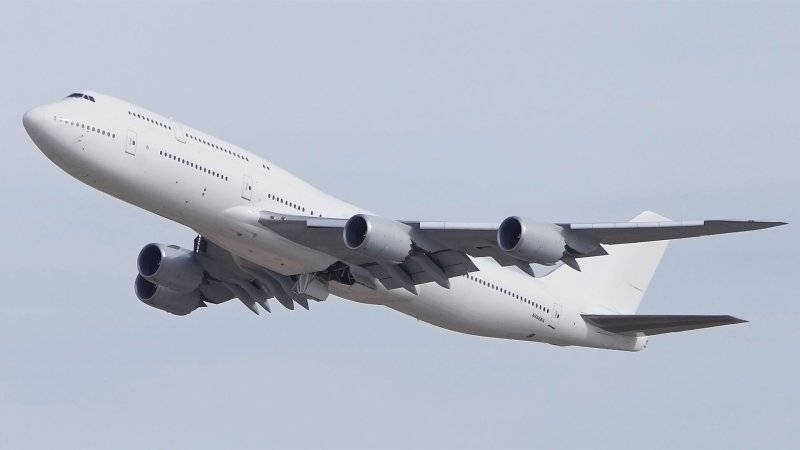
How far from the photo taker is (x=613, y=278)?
197 ft

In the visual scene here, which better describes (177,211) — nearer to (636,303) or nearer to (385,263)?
(385,263)

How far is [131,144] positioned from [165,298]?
37.6 ft

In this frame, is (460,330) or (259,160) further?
(460,330)

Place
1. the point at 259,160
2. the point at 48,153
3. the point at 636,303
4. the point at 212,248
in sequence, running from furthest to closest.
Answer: the point at 636,303, the point at 212,248, the point at 259,160, the point at 48,153

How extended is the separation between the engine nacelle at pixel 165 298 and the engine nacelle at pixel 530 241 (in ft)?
46.1

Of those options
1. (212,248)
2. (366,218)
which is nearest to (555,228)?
(366,218)

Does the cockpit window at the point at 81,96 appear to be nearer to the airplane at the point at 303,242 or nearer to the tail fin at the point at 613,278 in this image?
the airplane at the point at 303,242

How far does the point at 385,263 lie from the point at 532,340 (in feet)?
29.6

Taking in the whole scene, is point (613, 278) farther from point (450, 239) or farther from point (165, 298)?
point (165, 298)

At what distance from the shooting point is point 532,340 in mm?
55500

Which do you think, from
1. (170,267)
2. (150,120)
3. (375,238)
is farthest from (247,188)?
(170,267)

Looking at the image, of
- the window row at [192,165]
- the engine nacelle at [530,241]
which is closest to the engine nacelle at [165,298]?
the window row at [192,165]

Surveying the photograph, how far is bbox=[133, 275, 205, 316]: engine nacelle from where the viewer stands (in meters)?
55.6

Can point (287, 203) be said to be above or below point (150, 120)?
below
